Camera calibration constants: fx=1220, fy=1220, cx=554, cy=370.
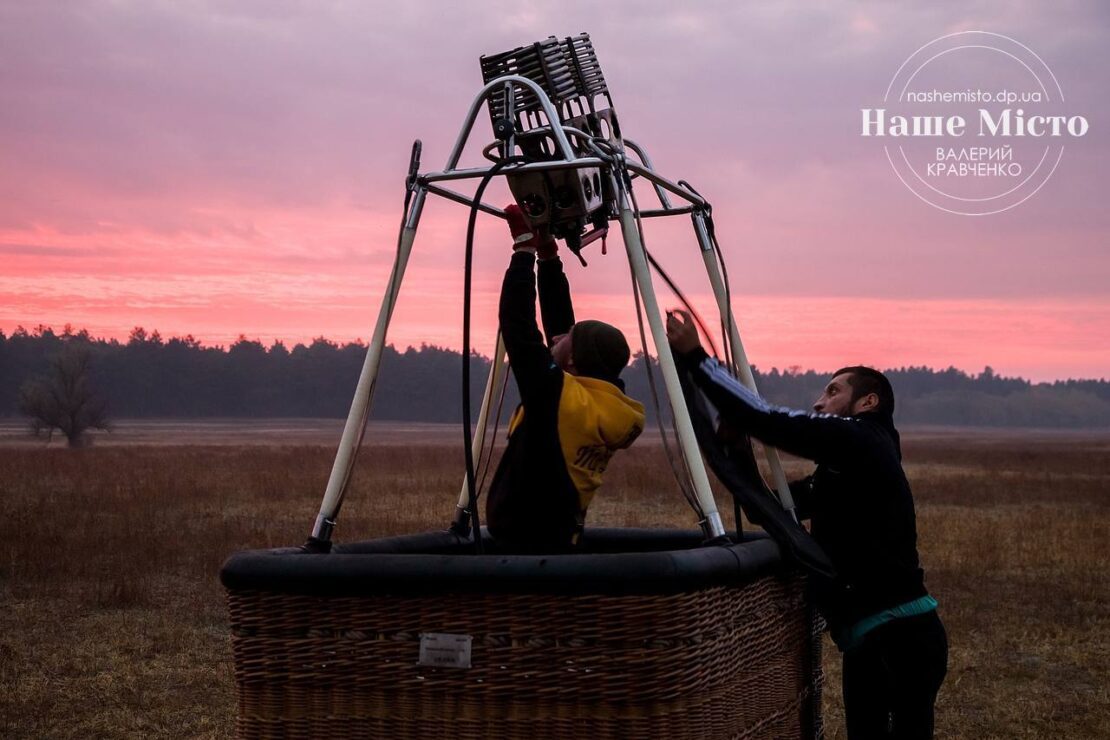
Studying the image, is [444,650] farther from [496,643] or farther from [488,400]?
[488,400]

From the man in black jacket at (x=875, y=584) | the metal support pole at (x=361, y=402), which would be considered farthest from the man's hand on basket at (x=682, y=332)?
the metal support pole at (x=361, y=402)

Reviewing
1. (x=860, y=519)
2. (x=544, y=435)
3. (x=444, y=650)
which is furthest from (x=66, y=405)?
(x=444, y=650)

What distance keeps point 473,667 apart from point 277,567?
2.06 feet

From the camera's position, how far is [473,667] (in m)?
3.33

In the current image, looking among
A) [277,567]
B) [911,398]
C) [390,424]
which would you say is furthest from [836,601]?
[911,398]

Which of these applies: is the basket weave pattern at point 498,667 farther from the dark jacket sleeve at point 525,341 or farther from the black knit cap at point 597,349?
the black knit cap at point 597,349

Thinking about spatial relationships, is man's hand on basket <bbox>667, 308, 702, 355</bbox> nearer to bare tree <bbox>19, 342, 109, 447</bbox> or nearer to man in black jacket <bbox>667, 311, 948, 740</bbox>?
man in black jacket <bbox>667, 311, 948, 740</bbox>

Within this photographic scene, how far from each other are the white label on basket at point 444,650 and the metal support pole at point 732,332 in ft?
4.62

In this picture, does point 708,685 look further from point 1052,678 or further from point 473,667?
point 1052,678

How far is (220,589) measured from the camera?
12.6 metres

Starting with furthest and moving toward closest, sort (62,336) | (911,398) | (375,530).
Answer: (911,398) → (62,336) → (375,530)

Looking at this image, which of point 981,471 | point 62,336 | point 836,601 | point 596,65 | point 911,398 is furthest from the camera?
point 911,398

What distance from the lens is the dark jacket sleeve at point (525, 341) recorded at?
373 centimetres

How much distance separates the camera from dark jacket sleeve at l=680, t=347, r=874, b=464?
12.8 ft
